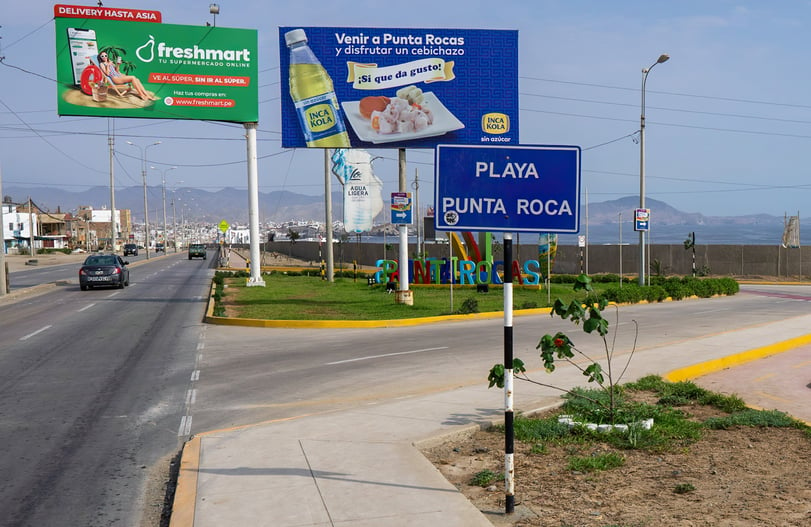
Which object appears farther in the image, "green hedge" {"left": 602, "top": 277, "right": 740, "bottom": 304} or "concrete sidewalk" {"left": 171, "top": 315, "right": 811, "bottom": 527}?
"green hedge" {"left": 602, "top": 277, "right": 740, "bottom": 304}

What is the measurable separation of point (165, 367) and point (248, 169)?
2224 cm

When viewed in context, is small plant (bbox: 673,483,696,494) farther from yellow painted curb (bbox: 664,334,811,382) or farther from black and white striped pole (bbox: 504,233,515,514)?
yellow painted curb (bbox: 664,334,811,382)

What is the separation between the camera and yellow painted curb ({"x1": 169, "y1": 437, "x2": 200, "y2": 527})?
616 cm

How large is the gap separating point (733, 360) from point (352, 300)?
54.7 ft

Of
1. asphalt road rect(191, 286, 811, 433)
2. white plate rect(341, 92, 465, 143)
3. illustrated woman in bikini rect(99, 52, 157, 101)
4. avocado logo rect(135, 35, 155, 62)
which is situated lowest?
asphalt road rect(191, 286, 811, 433)

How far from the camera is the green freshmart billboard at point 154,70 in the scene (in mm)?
31469

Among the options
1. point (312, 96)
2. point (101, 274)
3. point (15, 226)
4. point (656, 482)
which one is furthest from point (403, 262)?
point (15, 226)

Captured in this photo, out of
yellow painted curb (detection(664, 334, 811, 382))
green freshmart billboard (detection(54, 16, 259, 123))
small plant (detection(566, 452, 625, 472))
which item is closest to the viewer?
small plant (detection(566, 452, 625, 472))

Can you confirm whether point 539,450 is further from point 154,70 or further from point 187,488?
point 154,70

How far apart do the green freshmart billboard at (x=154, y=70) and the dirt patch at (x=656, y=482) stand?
2791cm

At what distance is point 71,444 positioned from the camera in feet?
29.2

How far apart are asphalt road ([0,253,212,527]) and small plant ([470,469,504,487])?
3071 mm

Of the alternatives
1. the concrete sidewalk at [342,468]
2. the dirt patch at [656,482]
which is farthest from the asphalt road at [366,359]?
the dirt patch at [656,482]

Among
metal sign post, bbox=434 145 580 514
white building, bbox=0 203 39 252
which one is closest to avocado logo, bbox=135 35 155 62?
metal sign post, bbox=434 145 580 514
